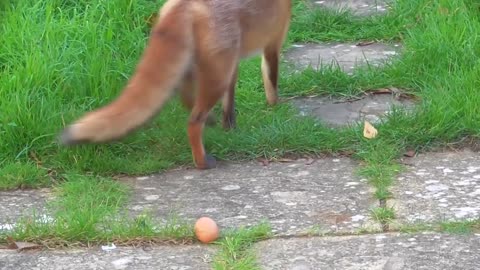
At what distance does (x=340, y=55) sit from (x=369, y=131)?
1329 millimetres

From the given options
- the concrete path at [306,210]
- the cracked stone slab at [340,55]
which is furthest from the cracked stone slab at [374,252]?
the cracked stone slab at [340,55]

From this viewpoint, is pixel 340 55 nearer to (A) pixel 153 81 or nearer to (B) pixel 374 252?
(A) pixel 153 81

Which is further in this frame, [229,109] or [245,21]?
[229,109]

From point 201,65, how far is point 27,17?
5.39ft

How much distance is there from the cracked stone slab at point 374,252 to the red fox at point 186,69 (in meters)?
0.92

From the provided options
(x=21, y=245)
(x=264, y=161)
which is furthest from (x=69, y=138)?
(x=264, y=161)

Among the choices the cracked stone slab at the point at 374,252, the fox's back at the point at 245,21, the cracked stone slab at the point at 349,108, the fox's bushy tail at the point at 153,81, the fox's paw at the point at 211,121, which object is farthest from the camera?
the cracked stone slab at the point at 349,108

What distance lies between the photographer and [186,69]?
4738 mm

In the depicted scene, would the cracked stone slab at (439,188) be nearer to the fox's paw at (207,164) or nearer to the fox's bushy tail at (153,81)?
the fox's paw at (207,164)

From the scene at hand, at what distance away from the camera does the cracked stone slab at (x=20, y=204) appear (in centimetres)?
443

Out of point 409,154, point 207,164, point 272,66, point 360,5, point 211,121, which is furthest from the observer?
point 360,5

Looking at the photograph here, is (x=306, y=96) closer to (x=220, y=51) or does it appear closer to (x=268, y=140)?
(x=268, y=140)

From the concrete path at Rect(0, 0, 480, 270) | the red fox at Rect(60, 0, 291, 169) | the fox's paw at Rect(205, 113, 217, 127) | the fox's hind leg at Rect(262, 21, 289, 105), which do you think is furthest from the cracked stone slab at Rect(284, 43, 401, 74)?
the red fox at Rect(60, 0, 291, 169)

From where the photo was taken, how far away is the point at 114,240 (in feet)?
13.7
